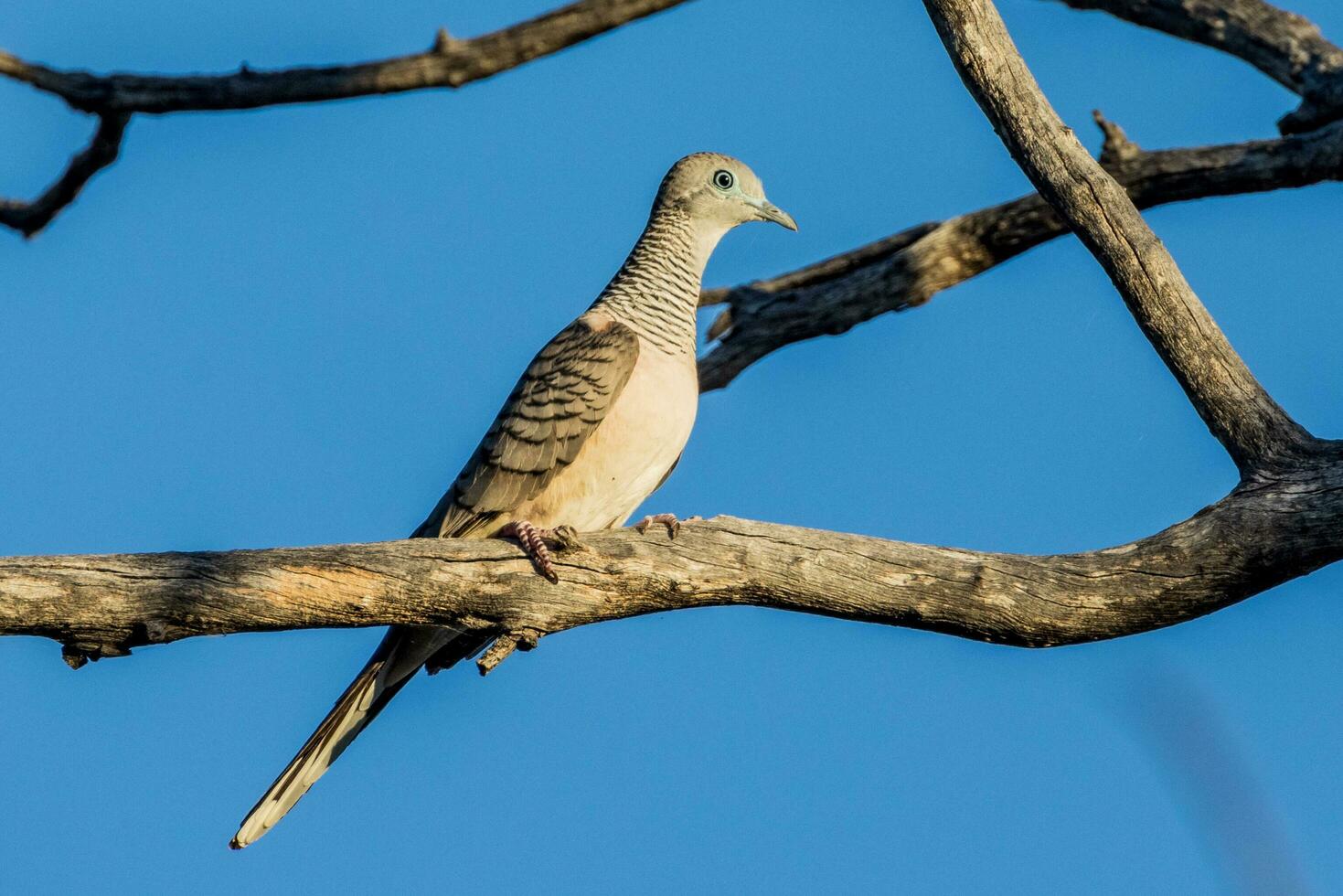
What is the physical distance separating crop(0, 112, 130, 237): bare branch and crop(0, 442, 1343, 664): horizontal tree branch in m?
4.15

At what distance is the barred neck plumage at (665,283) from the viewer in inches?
243

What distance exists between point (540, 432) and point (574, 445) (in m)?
0.15

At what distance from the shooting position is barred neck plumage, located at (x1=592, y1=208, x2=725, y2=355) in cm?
617

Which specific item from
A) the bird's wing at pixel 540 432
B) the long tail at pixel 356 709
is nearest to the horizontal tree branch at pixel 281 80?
the bird's wing at pixel 540 432

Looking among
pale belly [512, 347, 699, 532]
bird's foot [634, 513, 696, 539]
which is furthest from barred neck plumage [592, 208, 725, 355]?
bird's foot [634, 513, 696, 539]

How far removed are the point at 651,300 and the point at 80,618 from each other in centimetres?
282

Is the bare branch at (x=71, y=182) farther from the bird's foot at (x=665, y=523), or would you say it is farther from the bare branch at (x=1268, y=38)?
the bare branch at (x=1268, y=38)

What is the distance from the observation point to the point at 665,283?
6379 mm

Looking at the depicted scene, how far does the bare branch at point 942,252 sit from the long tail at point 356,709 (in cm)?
332

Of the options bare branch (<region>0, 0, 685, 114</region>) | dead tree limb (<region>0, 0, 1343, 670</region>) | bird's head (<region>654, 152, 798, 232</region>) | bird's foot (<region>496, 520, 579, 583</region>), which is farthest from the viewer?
bare branch (<region>0, 0, 685, 114</region>)

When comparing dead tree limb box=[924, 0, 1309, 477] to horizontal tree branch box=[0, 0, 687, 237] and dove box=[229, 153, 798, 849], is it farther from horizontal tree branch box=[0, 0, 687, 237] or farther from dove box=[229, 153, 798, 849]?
horizontal tree branch box=[0, 0, 687, 237]

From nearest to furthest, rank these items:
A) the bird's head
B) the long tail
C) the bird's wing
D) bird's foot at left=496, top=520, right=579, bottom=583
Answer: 1. bird's foot at left=496, top=520, right=579, bottom=583
2. the long tail
3. the bird's wing
4. the bird's head

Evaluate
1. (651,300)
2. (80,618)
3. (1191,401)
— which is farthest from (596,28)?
(80,618)

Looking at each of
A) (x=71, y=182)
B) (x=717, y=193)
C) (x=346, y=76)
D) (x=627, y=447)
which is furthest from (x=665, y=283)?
(x=71, y=182)
